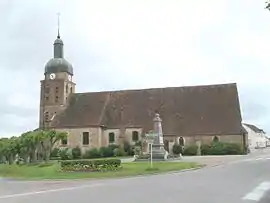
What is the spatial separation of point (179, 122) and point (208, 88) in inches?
264

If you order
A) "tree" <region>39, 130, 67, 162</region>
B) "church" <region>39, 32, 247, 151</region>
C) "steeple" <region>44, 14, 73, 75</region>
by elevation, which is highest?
"steeple" <region>44, 14, 73, 75</region>

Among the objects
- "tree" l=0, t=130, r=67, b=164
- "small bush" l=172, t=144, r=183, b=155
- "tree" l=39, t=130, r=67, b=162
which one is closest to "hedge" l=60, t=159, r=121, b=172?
"tree" l=39, t=130, r=67, b=162

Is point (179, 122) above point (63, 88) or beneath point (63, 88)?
beneath

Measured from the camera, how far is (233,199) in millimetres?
12773

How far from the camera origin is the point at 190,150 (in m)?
57.5

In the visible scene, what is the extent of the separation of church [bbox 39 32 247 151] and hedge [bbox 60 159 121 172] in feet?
89.0

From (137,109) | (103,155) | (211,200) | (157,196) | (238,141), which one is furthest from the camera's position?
(137,109)

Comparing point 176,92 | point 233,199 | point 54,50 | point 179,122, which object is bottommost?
point 233,199

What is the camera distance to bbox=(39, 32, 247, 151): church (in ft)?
198

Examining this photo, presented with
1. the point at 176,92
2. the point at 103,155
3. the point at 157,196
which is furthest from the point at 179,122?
the point at 157,196

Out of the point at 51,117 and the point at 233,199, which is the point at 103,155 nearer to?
the point at 51,117

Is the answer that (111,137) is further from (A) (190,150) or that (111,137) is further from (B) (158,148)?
(B) (158,148)

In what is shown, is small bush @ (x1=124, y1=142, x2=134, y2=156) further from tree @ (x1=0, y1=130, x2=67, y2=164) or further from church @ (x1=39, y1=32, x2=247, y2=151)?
tree @ (x1=0, y1=130, x2=67, y2=164)

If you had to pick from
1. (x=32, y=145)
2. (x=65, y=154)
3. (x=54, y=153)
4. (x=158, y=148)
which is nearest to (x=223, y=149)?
(x=158, y=148)
